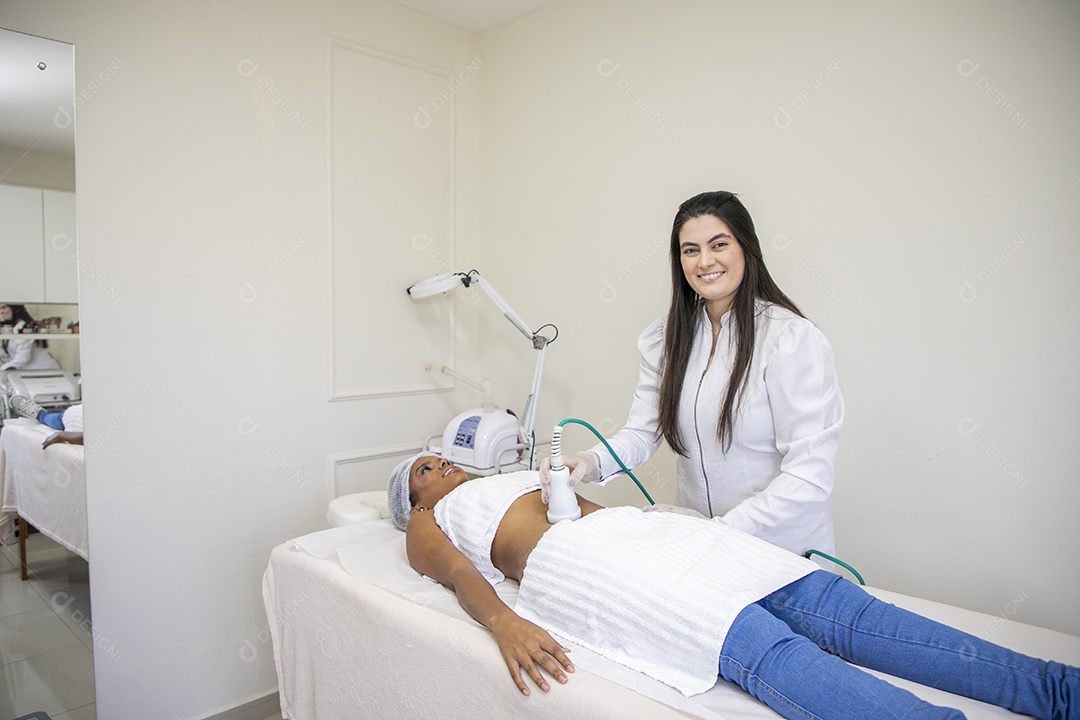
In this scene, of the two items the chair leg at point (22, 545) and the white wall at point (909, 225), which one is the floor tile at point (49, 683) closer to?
the chair leg at point (22, 545)

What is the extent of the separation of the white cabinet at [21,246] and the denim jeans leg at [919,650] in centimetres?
203

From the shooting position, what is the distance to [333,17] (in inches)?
102

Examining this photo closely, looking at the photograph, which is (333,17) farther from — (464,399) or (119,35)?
(464,399)

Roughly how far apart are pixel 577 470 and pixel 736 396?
0.40 metres

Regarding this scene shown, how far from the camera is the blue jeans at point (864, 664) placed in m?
1.07

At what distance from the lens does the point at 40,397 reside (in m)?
2.01

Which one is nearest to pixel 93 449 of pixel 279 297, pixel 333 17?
pixel 279 297

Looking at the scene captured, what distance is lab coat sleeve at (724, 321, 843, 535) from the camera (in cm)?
150

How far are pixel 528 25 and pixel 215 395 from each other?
1815mm

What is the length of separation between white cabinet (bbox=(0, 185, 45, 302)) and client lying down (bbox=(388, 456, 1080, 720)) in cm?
139

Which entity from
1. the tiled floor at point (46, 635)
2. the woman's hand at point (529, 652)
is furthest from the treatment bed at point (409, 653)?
the tiled floor at point (46, 635)

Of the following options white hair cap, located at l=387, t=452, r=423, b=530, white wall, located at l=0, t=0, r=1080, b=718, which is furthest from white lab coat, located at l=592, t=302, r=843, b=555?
white hair cap, located at l=387, t=452, r=423, b=530

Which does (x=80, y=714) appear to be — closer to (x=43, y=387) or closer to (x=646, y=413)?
(x=43, y=387)

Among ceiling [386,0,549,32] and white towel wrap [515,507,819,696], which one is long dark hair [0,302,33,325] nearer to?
white towel wrap [515,507,819,696]
